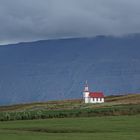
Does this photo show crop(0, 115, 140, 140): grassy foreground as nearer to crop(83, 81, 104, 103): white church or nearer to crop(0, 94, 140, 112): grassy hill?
crop(0, 94, 140, 112): grassy hill

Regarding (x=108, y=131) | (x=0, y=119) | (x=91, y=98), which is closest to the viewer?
(x=108, y=131)

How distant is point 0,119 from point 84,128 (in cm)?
3666

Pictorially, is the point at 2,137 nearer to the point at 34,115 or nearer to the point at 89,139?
the point at 89,139

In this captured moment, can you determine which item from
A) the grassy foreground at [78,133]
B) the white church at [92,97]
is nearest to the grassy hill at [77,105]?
the white church at [92,97]

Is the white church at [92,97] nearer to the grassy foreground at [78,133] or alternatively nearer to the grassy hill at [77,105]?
the grassy hill at [77,105]

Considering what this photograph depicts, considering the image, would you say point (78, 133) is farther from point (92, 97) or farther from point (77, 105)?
point (92, 97)

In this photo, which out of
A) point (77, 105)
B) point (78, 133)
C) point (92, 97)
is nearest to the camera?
point (78, 133)

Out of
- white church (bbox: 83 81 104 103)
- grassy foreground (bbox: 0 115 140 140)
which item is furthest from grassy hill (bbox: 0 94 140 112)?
grassy foreground (bbox: 0 115 140 140)

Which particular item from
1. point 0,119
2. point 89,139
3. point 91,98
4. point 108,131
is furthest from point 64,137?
point 91,98

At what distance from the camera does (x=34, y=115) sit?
340 feet

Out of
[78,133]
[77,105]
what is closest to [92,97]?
[77,105]

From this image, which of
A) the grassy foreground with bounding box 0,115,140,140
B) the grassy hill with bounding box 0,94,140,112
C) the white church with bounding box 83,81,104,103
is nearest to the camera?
the grassy foreground with bounding box 0,115,140,140

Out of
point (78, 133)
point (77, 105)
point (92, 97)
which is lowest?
point (78, 133)

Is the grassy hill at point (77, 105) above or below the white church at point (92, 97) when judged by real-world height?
below
